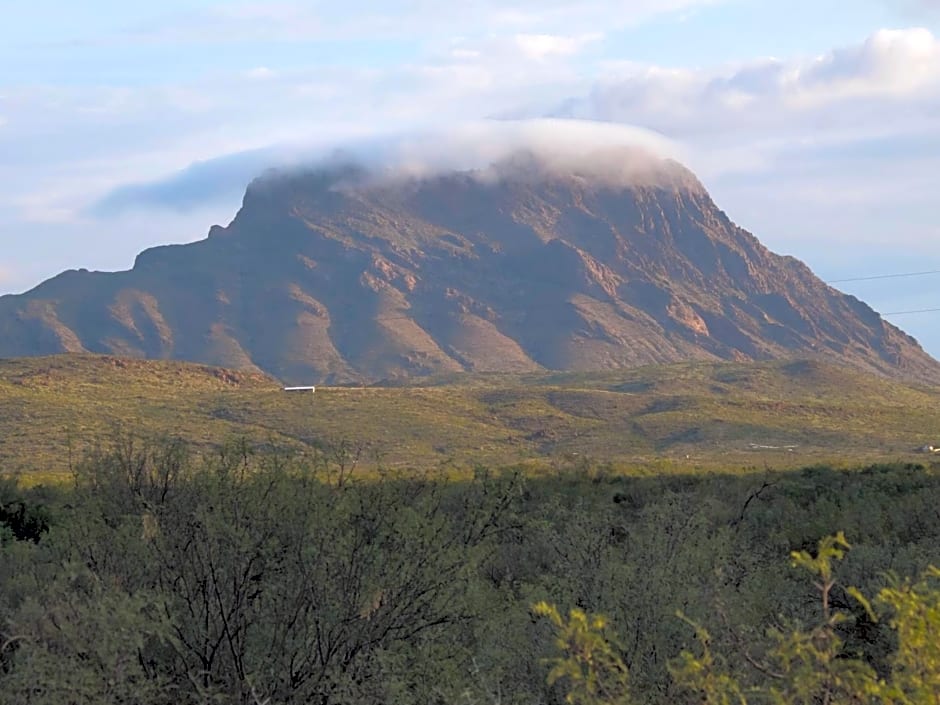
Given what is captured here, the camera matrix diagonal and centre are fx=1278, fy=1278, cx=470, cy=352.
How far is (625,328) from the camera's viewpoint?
627 feet

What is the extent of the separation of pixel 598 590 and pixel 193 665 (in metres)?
4.51

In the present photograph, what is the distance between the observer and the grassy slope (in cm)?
7000

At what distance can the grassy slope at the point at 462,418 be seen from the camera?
230ft

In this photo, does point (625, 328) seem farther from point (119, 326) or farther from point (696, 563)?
point (696, 563)

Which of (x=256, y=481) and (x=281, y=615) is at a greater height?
(x=256, y=481)

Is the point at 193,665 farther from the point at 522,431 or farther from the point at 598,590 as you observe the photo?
the point at 522,431

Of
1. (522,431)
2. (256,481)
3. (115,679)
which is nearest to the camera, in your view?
(115,679)

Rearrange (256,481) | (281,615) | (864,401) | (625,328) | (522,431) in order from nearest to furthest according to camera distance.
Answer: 1. (281,615)
2. (256,481)
3. (522,431)
4. (864,401)
5. (625,328)

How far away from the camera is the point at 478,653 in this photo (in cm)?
1280

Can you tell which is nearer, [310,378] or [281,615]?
[281,615]

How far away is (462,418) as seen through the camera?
286ft

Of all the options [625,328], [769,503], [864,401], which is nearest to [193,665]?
[769,503]

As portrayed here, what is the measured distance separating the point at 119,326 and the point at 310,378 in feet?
145

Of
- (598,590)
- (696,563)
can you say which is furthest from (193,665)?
(696,563)
